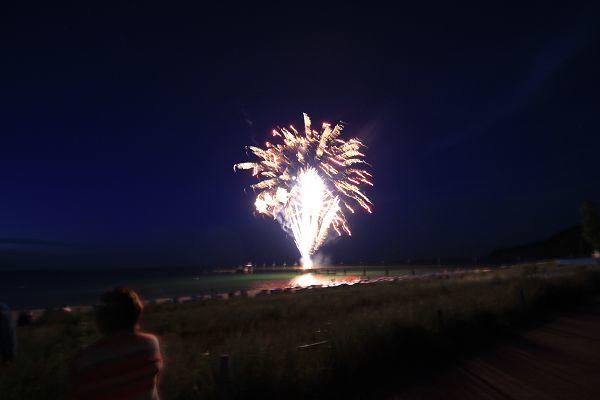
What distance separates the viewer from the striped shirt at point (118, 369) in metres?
2.82

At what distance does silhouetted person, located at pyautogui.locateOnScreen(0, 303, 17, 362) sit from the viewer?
861 centimetres

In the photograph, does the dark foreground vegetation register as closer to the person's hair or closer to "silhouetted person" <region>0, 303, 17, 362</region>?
"silhouetted person" <region>0, 303, 17, 362</region>

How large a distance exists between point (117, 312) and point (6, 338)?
25.9ft

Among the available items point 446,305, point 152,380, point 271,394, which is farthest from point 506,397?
point 446,305

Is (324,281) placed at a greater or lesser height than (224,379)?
greater

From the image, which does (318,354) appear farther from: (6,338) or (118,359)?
(6,338)

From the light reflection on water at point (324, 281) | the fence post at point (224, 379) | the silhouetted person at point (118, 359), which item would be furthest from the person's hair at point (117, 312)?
the light reflection on water at point (324, 281)

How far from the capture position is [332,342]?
841cm

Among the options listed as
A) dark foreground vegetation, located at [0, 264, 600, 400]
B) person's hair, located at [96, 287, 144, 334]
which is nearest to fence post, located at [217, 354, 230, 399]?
dark foreground vegetation, located at [0, 264, 600, 400]

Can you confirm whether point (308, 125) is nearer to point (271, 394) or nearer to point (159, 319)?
point (159, 319)

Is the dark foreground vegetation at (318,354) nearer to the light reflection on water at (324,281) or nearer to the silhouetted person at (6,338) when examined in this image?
the silhouetted person at (6,338)

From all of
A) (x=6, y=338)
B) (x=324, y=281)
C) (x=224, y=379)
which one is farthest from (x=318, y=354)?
(x=324, y=281)

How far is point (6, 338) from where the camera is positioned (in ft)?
28.5

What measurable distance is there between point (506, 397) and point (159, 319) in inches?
640
